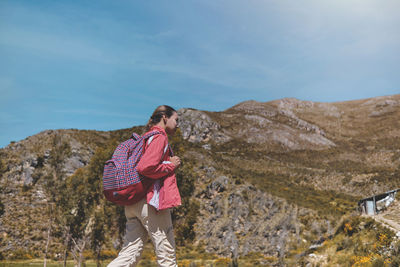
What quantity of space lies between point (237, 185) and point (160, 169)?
35.3 meters

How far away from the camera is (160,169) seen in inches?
130

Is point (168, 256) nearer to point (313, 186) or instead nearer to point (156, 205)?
point (156, 205)

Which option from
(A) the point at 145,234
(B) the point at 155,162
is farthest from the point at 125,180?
(A) the point at 145,234

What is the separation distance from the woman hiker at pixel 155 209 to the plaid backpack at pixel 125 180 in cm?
8

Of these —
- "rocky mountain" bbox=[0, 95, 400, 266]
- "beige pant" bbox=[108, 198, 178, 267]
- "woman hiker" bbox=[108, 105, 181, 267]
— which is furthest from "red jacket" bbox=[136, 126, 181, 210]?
"rocky mountain" bbox=[0, 95, 400, 266]

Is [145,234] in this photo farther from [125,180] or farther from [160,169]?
[160,169]


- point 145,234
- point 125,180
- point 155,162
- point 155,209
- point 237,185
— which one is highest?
point 155,162

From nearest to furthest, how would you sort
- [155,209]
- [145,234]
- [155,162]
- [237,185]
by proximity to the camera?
[155,162], [155,209], [145,234], [237,185]

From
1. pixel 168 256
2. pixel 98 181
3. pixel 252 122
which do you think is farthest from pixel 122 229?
pixel 252 122

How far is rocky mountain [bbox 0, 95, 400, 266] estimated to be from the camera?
1003 inches

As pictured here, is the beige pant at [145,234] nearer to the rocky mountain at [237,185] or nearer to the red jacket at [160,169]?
the red jacket at [160,169]

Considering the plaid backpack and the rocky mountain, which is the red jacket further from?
the rocky mountain


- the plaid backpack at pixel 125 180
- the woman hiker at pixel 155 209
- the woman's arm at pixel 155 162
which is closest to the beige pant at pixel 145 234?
the woman hiker at pixel 155 209

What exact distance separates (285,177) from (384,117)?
142 m
